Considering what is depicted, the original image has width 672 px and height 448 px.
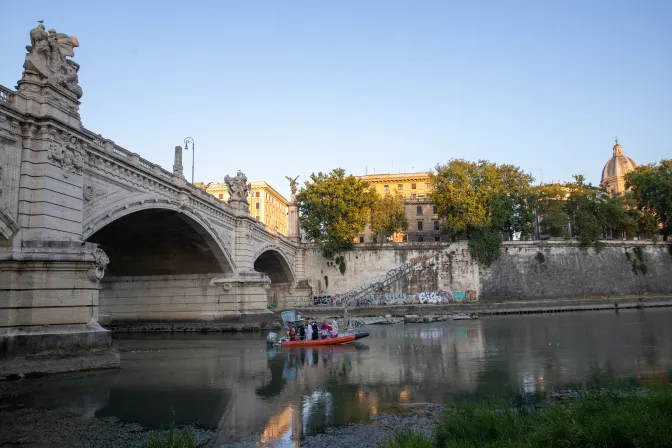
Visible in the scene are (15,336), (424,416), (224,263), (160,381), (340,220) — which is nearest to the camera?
(424,416)

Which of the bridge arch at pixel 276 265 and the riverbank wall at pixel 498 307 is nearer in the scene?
the riverbank wall at pixel 498 307

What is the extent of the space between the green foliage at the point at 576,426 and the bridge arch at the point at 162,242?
2024 centimetres

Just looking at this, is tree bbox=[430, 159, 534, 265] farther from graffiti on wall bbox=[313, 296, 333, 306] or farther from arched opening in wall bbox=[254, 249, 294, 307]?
arched opening in wall bbox=[254, 249, 294, 307]

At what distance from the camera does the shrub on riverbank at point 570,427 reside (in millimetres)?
6824

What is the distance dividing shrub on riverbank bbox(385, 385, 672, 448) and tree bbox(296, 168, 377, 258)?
5027cm

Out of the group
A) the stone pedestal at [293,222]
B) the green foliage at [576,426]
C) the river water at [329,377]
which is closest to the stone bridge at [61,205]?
the river water at [329,377]

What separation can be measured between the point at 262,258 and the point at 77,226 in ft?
112

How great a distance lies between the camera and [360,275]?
61.6 m

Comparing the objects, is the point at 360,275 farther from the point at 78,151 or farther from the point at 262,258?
the point at 78,151

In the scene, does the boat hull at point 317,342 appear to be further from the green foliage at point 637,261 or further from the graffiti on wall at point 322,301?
the green foliage at point 637,261

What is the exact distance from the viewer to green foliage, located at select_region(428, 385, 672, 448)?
6.82m

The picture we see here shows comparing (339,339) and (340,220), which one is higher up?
(340,220)

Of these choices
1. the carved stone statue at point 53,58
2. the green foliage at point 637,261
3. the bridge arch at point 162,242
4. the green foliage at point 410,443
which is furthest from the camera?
the green foliage at point 637,261

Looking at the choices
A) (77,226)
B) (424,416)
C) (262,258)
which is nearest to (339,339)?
(77,226)
